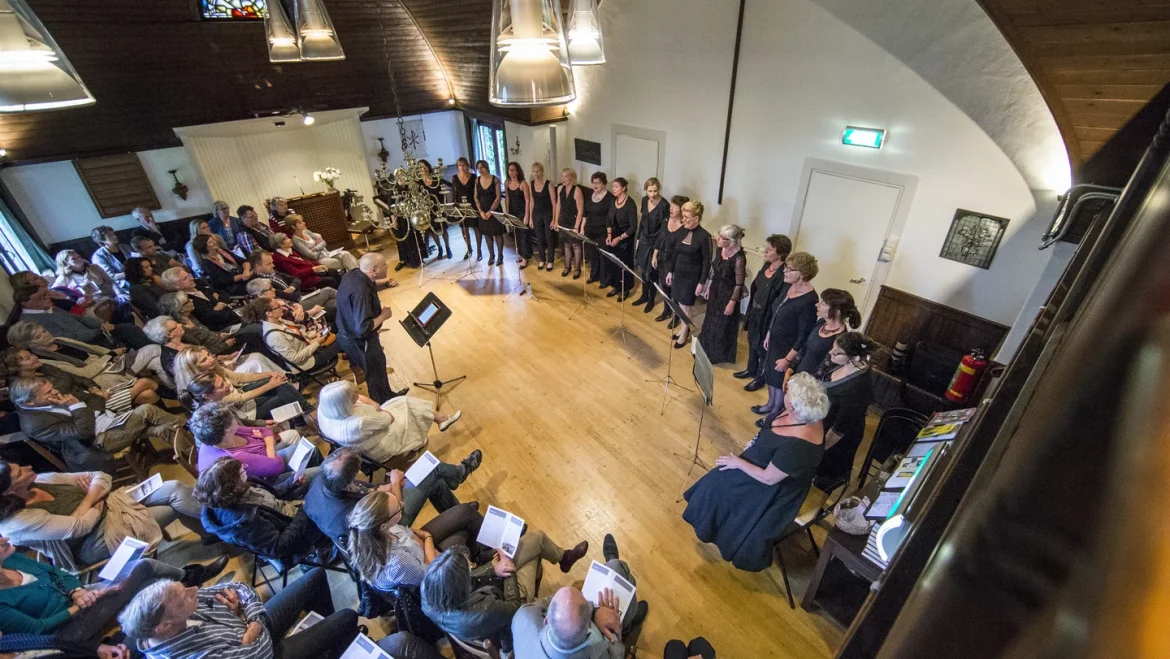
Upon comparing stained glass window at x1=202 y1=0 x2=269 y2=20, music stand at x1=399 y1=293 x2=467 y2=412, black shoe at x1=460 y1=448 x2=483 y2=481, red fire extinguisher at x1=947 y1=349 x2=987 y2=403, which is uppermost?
stained glass window at x1=202 y1=0 x2=269 y2=20

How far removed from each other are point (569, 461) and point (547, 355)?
1.60 meters

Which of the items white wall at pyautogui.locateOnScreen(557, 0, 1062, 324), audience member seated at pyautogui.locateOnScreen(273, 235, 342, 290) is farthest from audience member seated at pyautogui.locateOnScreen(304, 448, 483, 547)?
white wall at pyautogui.locateOnScreen(557, 0, 1062, 324)

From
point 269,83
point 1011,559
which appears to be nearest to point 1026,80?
point 1011,559

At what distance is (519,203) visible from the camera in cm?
725

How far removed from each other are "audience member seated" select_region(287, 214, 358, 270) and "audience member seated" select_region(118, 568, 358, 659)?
4.43 m

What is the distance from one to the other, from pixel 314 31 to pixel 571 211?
3606 millimetres

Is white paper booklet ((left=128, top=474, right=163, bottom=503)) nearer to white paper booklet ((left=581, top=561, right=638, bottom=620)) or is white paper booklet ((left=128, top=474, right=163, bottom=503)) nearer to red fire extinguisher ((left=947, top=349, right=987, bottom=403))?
white paper booklet ((left=581, top=561, right=638, bottom=620))

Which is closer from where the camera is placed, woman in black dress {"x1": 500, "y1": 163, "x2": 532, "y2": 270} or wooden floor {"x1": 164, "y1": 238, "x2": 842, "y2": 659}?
wooden floor {"x1": 164, "y1": 238, "x2": 842, "y2": 659}

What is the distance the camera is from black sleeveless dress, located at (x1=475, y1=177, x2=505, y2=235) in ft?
23.3

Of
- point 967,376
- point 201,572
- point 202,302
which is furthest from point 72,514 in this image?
point 967,376

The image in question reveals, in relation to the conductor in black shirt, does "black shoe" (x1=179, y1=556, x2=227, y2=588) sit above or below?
below

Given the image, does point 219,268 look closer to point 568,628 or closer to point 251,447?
point 251,447

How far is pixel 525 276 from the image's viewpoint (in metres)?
7.39

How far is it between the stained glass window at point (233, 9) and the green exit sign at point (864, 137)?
6.86 meters
